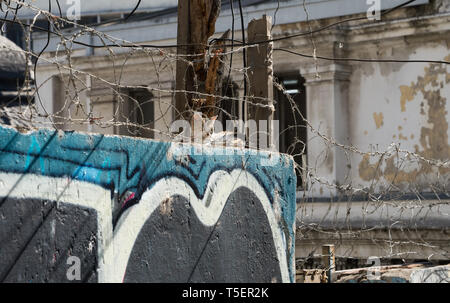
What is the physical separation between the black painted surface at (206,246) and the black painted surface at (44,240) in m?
0.43

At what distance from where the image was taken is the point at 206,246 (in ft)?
22.0

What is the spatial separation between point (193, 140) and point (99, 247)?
173 cm

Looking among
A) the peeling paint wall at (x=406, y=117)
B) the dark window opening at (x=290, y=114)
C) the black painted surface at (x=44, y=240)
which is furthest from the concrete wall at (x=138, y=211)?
the dark window opening at (x=290, y=114)

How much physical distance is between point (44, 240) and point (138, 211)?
82 centimetres

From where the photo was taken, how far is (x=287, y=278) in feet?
25.3

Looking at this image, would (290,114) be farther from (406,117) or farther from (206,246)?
(206,246)

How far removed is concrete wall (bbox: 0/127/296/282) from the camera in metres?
5.28

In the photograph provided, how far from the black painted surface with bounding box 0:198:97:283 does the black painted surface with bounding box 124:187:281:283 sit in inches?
17.1

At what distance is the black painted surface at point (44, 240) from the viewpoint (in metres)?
5.16
